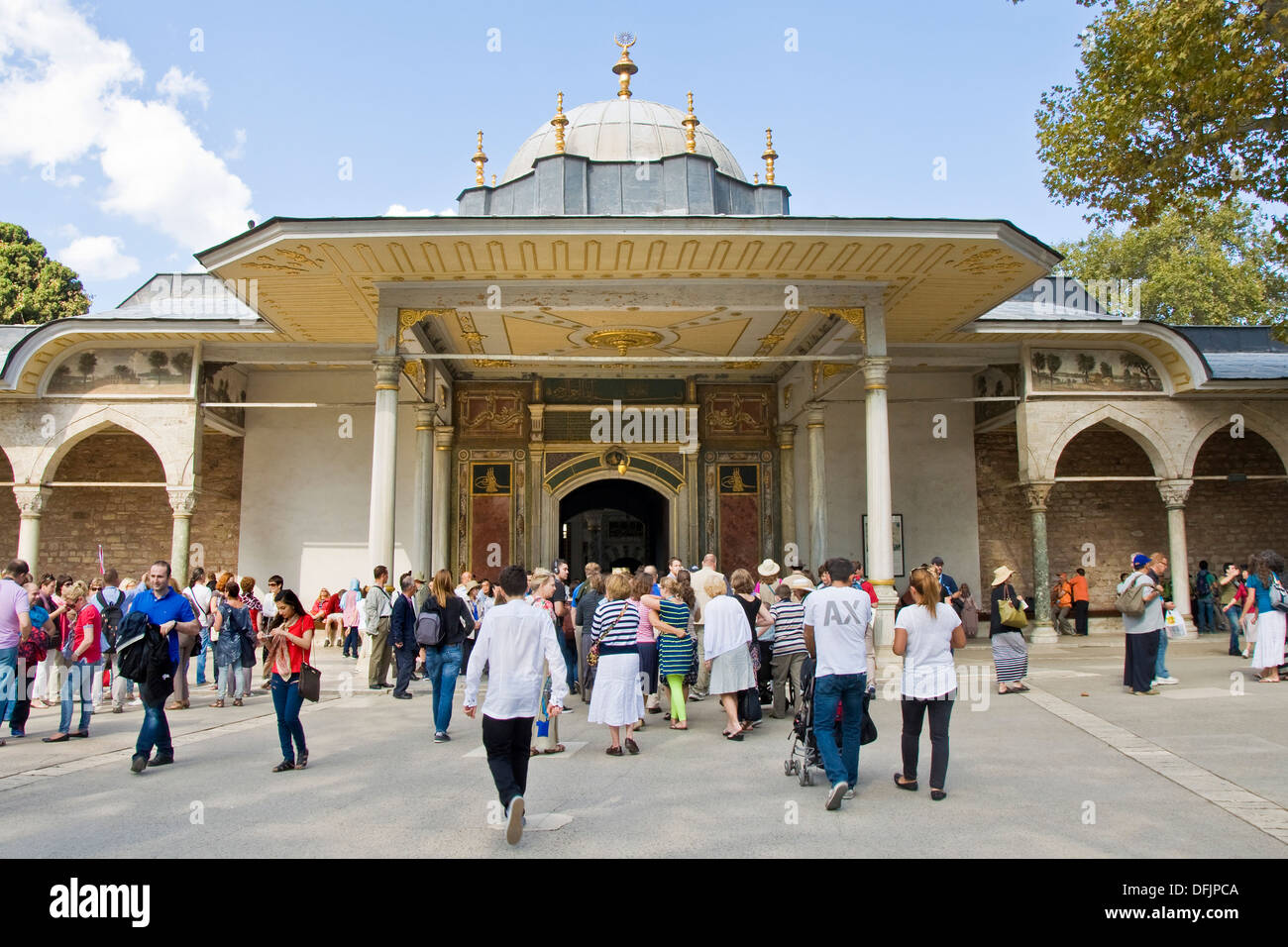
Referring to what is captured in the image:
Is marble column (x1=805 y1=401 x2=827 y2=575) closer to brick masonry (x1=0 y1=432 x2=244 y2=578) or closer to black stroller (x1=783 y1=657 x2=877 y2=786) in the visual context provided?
black stroller (x1=783 y1=657 x2=877 y2=786)

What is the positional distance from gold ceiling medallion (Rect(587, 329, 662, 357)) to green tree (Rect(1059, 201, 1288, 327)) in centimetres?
1982

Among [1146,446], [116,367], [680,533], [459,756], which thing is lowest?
[459,756]

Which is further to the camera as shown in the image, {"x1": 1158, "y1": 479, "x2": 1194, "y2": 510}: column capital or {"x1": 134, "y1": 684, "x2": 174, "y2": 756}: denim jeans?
{"x1": 1158, "y1": 479, "x2": 1194, "y2": 510}: column capital

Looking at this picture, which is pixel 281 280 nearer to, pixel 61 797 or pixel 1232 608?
pixel 61 797

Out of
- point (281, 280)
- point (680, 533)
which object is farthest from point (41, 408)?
point (680, 533)

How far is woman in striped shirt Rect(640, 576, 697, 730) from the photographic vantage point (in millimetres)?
7461

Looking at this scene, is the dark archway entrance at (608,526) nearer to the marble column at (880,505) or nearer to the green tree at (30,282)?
the marble column at (880,505)

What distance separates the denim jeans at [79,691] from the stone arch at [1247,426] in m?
15.0

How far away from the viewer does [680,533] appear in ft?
55.8

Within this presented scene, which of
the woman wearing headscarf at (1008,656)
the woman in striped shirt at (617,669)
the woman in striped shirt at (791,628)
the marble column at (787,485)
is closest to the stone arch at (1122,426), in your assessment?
the marble column at (787,485)

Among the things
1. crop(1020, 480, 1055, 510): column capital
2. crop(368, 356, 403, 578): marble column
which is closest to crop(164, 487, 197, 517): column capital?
crop(368, 356, 403, 578): marble column

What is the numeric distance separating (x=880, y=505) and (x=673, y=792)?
22.1ft

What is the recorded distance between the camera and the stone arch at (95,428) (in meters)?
14.2
